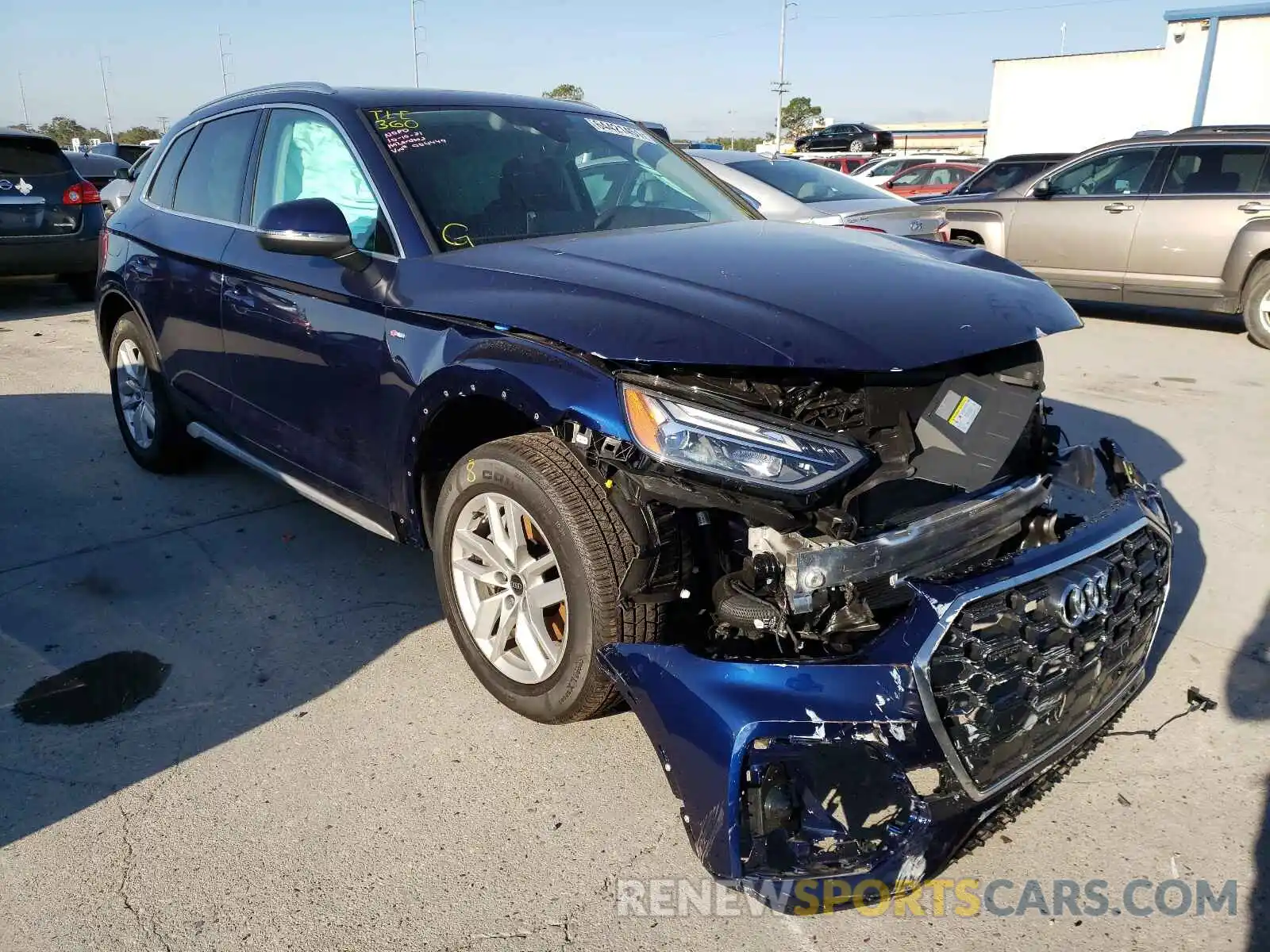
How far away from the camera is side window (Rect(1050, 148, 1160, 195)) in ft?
29.3

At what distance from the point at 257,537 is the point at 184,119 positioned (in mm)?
2139

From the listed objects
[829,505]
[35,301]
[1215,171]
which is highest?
[1215,171]

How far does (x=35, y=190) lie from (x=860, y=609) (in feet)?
34.4

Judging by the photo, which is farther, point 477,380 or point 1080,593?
point 477,380

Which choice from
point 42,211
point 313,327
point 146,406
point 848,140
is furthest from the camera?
point 848,140

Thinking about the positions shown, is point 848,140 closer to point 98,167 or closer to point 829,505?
point 98,167

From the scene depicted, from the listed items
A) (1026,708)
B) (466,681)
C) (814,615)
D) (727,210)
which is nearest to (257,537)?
(466,681)

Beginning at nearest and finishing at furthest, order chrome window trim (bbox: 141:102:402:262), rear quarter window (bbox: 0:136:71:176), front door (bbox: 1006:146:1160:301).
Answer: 1. chrome window trim (bbox: 141:102:402:262)
2. front door (bbox: 1006:146:1160:301)
3. rear quarter window (bbox: 0:136:71:176)

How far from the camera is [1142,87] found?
2814cm

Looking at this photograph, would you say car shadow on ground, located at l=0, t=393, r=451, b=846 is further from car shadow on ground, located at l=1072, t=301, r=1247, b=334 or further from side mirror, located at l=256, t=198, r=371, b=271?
car shadow on ground, located at l=1072, t=301, r=1247, b=334

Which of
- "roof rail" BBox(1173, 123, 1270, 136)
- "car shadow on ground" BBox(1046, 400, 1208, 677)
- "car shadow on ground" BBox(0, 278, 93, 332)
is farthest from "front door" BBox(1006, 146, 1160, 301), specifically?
"car shadow on ground" BBox(0, 278, 93, 332)

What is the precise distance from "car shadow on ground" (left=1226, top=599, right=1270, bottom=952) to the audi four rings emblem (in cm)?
71

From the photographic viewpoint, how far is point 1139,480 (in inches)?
116

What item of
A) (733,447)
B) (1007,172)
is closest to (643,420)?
(733,447)
